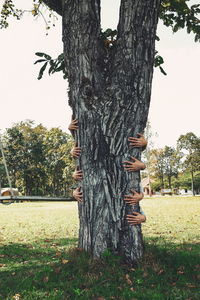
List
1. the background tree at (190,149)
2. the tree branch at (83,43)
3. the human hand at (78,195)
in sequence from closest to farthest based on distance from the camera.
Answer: the tree branch at (83,43), the human hand at (78,195), the background tree at (190,149)

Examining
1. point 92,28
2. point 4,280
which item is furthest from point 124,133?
point 4,280

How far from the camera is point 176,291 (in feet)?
11.4

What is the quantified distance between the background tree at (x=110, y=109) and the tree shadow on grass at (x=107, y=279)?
0.23 metres

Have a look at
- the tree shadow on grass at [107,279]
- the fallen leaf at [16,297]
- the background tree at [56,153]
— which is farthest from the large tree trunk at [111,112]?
the background tree at [56,153]

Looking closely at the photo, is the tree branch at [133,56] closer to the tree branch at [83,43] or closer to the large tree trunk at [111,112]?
the large tree trunk at [111,112]

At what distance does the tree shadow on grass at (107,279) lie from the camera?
3.40 metres

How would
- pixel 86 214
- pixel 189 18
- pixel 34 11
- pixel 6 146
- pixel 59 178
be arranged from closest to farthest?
pixel 86 214 < pixel 189 18 < pixel 34 11 < pixel 6 146 < pixel 59 178

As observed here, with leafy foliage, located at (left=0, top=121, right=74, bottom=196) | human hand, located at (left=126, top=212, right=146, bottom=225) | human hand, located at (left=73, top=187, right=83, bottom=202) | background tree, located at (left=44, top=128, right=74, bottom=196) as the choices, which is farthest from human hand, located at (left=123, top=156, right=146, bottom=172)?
background tree, located at (left=44, top=128, right=74, bottom=196)

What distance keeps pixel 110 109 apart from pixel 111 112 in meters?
0.05

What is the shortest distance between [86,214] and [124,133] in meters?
1.28

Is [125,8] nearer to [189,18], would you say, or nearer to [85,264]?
[189,18]

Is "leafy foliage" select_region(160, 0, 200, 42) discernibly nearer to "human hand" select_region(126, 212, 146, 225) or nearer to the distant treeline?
"human hand" select_region(126, 212, 146, 225)

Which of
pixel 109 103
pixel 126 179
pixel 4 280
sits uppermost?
pixel 109 103

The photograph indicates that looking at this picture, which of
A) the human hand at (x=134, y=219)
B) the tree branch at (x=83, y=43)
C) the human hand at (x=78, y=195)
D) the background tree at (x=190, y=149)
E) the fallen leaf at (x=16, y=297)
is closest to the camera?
the fallen leaf at (x=16, y=297)
